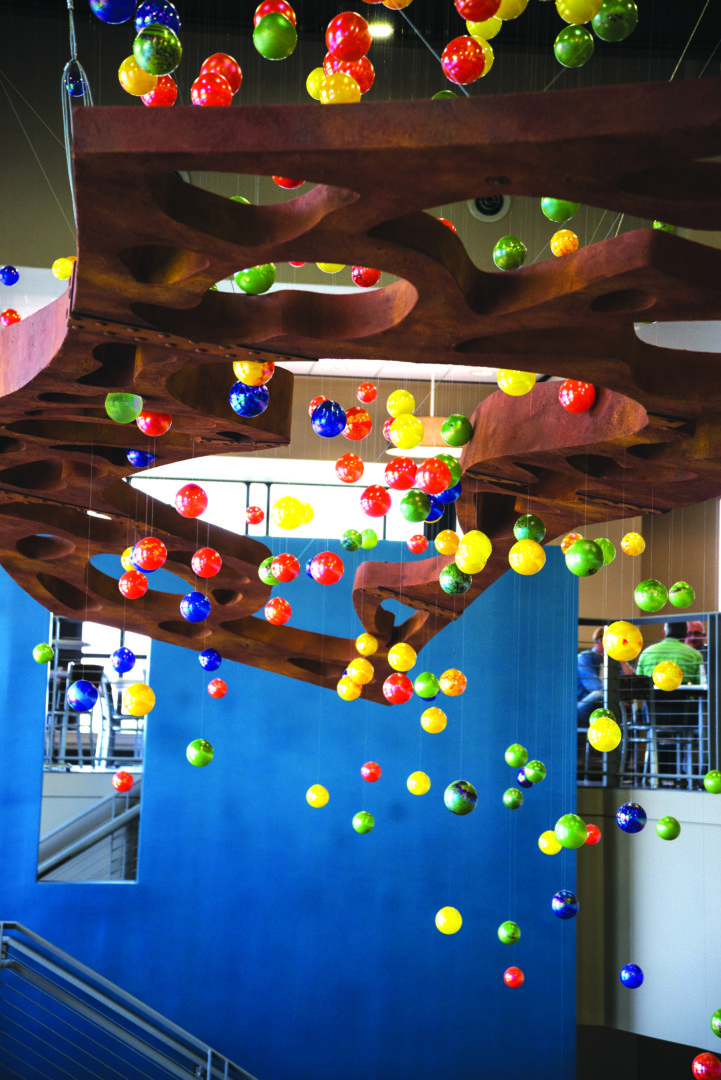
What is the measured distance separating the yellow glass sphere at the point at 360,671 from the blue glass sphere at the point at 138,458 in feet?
5.44

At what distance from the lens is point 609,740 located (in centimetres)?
417

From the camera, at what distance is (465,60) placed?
263 centimetres

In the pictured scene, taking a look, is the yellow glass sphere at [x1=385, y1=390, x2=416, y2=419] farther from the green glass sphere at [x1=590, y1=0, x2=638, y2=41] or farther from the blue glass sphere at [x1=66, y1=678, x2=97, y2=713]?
the blue glass sphere at [x1=66, y1=678, x2=97, y2=713]

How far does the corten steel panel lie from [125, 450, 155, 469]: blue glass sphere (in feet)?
0.21

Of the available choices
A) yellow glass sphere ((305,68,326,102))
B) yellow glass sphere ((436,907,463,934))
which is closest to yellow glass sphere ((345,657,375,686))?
yellow glass sphere ((436,907,463,934))

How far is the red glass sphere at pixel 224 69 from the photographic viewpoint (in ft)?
8.09

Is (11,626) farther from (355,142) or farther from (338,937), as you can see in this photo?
(355,142)

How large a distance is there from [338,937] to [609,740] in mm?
4635

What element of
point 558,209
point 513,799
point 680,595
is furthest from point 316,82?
point 513,799

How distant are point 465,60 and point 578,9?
279mm

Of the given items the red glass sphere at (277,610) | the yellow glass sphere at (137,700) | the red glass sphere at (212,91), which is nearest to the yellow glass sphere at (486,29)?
the red glass sphere at (212,91)

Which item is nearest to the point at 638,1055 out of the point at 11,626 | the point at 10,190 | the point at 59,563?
the point at 11,626

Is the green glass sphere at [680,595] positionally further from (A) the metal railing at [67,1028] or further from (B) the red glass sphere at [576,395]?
(A) the metal railing at [67,1028]

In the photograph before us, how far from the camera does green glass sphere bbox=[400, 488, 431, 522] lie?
4.09 m
